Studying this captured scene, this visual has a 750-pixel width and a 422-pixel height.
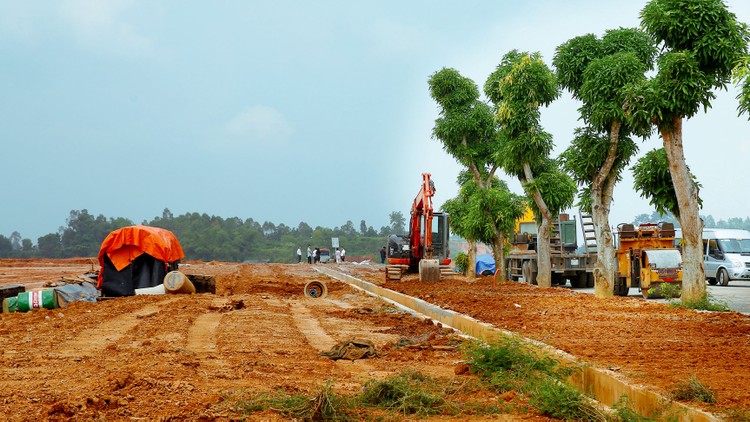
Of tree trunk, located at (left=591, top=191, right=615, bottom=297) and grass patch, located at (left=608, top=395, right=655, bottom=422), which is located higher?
tree trunk, located at (left=591, top=191, right=615, bottom=297)

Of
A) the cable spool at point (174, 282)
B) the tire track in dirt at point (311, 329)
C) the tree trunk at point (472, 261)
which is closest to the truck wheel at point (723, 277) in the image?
the tree trunk at point (472, 261)

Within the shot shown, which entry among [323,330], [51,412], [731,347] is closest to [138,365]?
[51,412]

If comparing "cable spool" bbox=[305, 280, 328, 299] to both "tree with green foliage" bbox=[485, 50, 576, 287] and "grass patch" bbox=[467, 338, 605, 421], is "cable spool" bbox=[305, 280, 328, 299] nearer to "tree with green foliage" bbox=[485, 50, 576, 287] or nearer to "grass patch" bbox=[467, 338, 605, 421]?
"tree with green foliage" bbox=[485, 50, 576, 287]

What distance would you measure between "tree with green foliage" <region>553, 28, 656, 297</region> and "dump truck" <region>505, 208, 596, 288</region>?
798 centimetres

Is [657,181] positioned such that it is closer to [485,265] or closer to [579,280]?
[579,280]

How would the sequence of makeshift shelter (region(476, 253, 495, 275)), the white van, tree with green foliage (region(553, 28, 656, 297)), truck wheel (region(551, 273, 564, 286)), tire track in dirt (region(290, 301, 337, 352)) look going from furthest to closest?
1. makeshift shelter (region(476, 253, 495, 275))
2. the white van
3. truck wheel (region(551, 273, 564, 286))
4. tree with green foliage (region(553, 28, 656, 297))
5. tire track in dirt (region(290, 301, 337, 352))

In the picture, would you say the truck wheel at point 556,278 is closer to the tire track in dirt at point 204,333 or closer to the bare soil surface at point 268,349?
the bare soil surface at point 268,349

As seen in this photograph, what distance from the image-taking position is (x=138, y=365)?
9.07m

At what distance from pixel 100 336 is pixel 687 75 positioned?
1373 cm

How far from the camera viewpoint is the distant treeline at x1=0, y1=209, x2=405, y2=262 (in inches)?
5123

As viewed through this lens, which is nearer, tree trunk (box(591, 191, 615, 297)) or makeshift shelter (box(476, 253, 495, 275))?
tree trunk (box(591, 191, 615, 297))

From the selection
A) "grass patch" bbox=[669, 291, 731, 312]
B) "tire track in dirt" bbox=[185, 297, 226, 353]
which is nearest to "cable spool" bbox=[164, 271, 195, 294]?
"tire track in dirt" bbox=[185, 297, 226, 353]

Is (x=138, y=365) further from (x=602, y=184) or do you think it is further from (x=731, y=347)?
(x=602, y=184)

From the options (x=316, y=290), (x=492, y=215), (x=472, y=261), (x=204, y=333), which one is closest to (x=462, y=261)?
(x=472, y=261)
